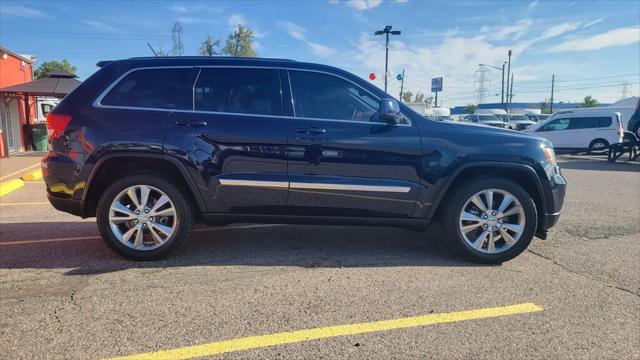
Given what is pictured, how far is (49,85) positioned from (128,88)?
14260 millimetres

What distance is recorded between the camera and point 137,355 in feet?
8.54

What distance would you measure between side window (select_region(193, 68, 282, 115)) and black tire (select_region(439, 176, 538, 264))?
193 cm

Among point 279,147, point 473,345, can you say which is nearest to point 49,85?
point 279,147

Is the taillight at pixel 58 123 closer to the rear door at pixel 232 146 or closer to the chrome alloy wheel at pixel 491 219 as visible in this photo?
the rear door at pixel 232 146

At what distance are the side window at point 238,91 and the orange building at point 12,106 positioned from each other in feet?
45.6

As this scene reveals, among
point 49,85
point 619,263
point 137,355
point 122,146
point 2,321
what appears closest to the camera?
point 137,355

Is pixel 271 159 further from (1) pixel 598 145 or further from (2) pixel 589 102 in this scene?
(2) pixel 589 102

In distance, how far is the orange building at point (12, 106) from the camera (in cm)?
1521

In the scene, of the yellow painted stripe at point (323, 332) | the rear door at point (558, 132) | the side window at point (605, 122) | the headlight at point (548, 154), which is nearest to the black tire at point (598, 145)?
the side window at point (605, 122)

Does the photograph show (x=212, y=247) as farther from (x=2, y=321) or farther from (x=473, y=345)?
(x=473, y=345)

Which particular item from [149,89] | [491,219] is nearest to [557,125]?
[491,219]

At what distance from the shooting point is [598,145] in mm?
19188

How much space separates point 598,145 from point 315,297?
2026 cm

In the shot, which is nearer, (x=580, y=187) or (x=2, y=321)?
(x=2, y=321)
